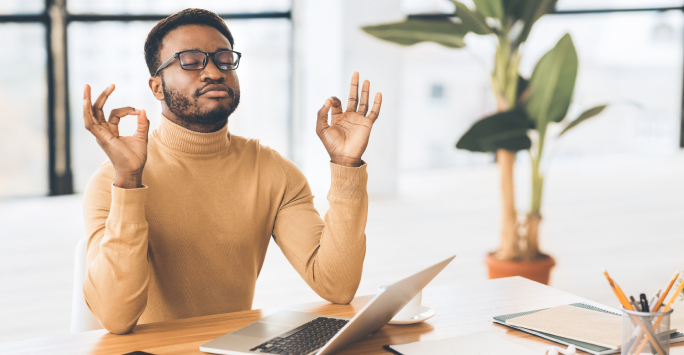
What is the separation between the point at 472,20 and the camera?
2734 mm

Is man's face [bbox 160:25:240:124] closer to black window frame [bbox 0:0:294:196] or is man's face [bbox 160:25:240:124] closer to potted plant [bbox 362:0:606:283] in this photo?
potted plant [bbox 362:0:606:283]

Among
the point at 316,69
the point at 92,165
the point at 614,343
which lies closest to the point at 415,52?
the point at 316,69

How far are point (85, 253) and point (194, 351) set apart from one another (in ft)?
1.45

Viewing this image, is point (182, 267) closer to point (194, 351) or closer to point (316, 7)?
point (194, 351)

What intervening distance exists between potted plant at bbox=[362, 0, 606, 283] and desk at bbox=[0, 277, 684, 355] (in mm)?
1241

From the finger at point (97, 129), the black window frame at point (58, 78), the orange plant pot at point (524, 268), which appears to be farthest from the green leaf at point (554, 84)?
the black window frame at point (58, 78)

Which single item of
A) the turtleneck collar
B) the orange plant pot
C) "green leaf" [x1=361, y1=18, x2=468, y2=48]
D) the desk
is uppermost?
"green leaf" [x1=361, y1=18, x2=468, y2=48]

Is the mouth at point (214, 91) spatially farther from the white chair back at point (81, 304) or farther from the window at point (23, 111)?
the window at point (23, 111)

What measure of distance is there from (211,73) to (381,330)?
70 cm

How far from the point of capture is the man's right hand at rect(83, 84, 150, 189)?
1.28 meters

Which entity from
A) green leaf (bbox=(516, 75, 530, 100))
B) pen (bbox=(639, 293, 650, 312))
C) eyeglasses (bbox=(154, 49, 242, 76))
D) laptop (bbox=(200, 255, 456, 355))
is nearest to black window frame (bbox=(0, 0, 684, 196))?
green leaf (bbox=(516, 75, 530, 100))

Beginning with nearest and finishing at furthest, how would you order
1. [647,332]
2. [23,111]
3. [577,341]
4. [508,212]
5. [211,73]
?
[647,332], [577,341], [211,73], [508,212], [23,111]

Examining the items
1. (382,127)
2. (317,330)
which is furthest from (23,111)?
(317,330)

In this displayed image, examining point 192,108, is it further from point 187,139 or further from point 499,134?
point 499,134
